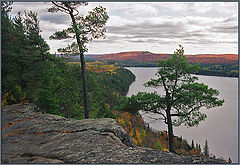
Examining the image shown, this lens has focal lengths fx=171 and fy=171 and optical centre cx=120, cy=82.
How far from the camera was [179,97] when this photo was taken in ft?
34.4

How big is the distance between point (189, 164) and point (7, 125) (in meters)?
6.41

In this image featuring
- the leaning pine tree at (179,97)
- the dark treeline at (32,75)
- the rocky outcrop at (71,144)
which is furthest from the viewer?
the leaning pine tree at (179,97)

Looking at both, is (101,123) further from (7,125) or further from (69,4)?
(69,4)

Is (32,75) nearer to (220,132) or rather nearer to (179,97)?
(179,97)

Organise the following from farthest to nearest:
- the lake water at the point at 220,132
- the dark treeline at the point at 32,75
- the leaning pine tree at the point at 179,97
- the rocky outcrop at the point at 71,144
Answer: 1. the lake water at the point at 220,132
2. the leaning pine tree at the point at 179,97
3. the dark treeline at the point at 32,75
4. the rocky outcrop at the point at 71,144

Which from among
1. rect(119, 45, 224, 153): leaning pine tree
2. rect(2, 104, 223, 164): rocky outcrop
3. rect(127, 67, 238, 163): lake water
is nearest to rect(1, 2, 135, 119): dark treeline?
rect(2, 104, 223, 164): rocky outcrop

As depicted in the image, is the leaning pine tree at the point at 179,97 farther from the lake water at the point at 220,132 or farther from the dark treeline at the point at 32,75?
A: the lake water at the point at 220,132

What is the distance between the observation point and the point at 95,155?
3975mm

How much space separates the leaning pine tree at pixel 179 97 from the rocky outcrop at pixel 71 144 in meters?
5.26

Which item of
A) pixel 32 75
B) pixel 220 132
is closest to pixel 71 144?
pixel 32 75

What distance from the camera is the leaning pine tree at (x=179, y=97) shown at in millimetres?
10273

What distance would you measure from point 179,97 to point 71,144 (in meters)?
7.73

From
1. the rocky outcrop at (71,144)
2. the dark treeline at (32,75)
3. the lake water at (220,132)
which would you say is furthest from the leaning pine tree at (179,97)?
the lake water at (220,132)

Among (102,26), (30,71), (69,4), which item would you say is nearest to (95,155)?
(102,26)
